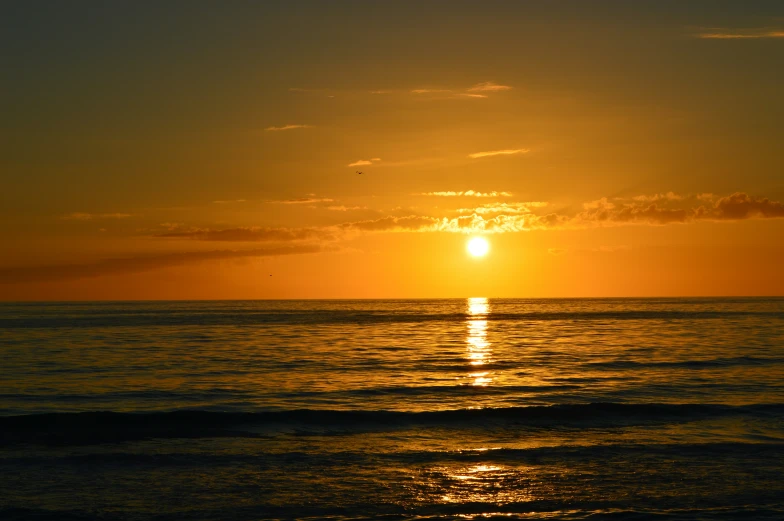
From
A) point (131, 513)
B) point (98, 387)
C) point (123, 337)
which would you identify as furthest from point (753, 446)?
point (123, 337)

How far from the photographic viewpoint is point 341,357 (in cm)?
5612

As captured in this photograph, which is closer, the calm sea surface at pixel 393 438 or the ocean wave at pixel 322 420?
the calm sea surface at pixel 393 438

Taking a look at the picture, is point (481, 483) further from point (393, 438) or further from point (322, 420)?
point (322, 420)

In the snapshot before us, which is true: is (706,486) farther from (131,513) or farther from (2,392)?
(2,392)

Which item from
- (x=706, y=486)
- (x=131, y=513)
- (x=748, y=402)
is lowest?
(x=131, y=513)

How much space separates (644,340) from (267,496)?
203ft

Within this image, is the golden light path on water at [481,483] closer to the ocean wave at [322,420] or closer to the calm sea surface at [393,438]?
the calm sea surface at [393,438]

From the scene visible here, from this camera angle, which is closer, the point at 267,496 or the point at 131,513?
the point at 131,513

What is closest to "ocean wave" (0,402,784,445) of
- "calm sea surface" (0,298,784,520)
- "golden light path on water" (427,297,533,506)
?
"calm sea surface" (0,298,784,520)

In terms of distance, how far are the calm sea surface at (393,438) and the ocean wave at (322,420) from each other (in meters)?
0.13

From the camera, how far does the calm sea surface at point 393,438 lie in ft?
59.7

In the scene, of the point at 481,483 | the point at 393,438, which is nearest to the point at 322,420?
the point at 393,438

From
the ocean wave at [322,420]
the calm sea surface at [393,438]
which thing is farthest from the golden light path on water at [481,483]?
the ocean wave at [322,420]

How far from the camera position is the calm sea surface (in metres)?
18.2
